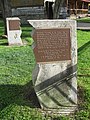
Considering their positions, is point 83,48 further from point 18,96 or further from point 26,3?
point 26,3

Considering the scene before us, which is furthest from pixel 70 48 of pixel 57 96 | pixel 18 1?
pixel 18 1

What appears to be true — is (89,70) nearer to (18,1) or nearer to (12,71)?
(12,71)

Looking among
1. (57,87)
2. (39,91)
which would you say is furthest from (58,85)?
(39,91)

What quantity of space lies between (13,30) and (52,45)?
24.7ft

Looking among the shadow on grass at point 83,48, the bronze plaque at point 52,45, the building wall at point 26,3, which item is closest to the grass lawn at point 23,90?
the shadow on grass at point 83,48

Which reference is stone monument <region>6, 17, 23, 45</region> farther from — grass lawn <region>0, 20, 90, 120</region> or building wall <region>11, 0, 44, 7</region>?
building wall <region>11, 0, 44, 7</region>

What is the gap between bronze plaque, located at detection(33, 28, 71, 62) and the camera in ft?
18.0

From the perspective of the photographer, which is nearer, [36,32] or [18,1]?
[36,32]

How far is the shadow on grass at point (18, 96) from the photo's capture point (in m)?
6.00

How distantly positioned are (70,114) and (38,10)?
19.6m

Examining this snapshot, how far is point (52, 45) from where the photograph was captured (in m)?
5.54

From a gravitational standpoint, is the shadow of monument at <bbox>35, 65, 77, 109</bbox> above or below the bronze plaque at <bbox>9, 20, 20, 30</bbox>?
below

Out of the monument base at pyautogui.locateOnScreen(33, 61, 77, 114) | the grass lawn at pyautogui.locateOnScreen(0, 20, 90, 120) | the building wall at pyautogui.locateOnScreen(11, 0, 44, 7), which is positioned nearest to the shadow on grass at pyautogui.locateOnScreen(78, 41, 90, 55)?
the grass lawn at pyautogui.locateOnScreen(0, 20, 90, 120)

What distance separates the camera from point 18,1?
78.2 feet
